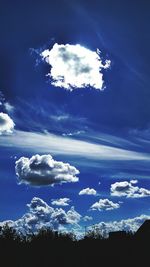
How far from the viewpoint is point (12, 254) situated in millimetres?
49594

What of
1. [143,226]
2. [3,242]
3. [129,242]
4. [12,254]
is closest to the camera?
[12,254]

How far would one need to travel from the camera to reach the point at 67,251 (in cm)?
5412

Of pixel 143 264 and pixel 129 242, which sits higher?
pixel 129 242

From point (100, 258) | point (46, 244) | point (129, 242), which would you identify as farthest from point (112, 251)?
point (46, 244)

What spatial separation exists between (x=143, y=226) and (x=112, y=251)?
1081 centimetres

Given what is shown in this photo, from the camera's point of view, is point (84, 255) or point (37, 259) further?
point (84, 255)

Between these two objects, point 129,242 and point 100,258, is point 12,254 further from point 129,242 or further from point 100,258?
point 129,242

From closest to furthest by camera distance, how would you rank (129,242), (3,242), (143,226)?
(3,242)
(129,242)
(143,226)

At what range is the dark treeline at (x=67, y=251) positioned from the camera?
49781 mm

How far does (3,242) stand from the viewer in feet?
173

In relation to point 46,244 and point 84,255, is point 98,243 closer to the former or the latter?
point 84,255

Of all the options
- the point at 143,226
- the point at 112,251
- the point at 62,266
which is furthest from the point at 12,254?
the point at 143,226

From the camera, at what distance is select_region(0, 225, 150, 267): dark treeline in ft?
163

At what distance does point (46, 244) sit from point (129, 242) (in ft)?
41.9
